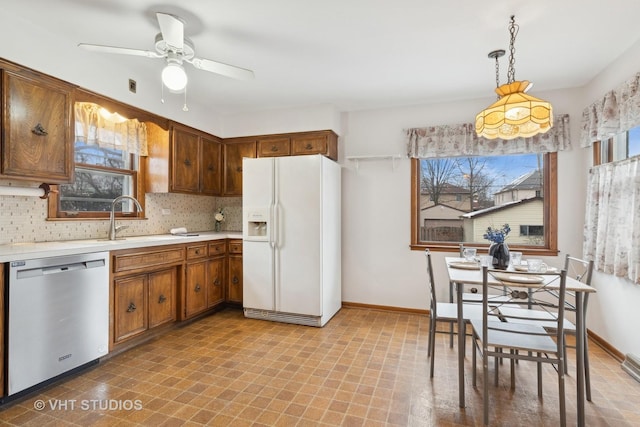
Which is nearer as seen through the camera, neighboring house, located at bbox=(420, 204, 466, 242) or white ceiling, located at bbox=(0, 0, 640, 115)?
white ceiling, located at bbox=(0, 0, 640, 115)

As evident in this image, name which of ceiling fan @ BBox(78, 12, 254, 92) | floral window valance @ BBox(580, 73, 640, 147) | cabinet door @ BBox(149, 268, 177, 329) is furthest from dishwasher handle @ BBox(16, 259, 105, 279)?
floral window valance @ BBox(580, 73, 640, 147)

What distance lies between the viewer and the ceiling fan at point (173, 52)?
1.98m

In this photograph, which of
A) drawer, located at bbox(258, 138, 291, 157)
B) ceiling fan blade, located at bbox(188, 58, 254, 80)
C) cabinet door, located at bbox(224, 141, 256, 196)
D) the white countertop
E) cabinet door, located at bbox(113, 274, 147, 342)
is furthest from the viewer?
cabinet door, located at bbox(224, 141, 256, 196)

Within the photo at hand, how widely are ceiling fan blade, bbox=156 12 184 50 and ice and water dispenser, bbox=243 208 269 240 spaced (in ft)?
5.82

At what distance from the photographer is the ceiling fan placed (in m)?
1.98

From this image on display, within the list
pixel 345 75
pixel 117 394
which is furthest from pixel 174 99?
pixel 117 394

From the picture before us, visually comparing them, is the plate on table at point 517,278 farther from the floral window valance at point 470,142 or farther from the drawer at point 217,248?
the drawer at point 217,248

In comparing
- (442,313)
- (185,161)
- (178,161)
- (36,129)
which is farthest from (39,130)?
(442,313)

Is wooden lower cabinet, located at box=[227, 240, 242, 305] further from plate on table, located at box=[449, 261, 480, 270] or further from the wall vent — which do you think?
the wall vent

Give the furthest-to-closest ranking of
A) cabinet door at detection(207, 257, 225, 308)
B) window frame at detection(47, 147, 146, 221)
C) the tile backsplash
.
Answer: cabinet door at detection(207, 257, 225, 308)
window frame at detection(47, 147, 146, 221)
the tile backsplash

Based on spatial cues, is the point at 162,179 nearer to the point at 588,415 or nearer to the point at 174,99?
the point at 174,99

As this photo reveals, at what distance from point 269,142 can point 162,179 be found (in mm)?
1311

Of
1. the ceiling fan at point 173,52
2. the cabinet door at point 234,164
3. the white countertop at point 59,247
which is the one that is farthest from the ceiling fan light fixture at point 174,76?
the cabinet door at point 234,164

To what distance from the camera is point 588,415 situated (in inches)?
74.1
